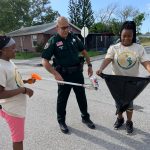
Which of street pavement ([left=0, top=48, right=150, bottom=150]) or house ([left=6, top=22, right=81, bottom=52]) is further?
house ([left=6, top=22, right=81, bottom=52])

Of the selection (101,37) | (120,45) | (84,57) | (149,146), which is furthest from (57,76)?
(101,37)

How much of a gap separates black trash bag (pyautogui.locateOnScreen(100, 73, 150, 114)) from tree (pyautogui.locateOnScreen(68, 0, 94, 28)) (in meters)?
43.2

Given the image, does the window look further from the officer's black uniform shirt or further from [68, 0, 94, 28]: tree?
the officer's black uniform shirt

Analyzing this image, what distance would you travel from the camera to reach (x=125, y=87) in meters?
3.76

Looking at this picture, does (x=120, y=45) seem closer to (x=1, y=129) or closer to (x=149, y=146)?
(x=149, y=146)

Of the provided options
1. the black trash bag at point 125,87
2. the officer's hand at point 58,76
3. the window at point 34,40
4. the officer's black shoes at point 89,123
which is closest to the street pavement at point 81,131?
the officer's black shoes at point 89,123

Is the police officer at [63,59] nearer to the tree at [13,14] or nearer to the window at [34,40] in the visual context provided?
the window at [34,40]

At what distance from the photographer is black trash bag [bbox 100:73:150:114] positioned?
3.68 metres

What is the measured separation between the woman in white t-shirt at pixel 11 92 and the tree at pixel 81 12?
145ft

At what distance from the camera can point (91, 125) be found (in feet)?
15.1

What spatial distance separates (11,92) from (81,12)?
4624 centimetres

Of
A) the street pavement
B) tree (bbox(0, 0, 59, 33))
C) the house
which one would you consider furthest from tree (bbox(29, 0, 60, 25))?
the street pavement

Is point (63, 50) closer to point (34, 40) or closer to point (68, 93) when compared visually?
point (68, 93)

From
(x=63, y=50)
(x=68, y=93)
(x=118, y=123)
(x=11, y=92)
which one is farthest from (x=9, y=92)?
(x=118, y=123)
